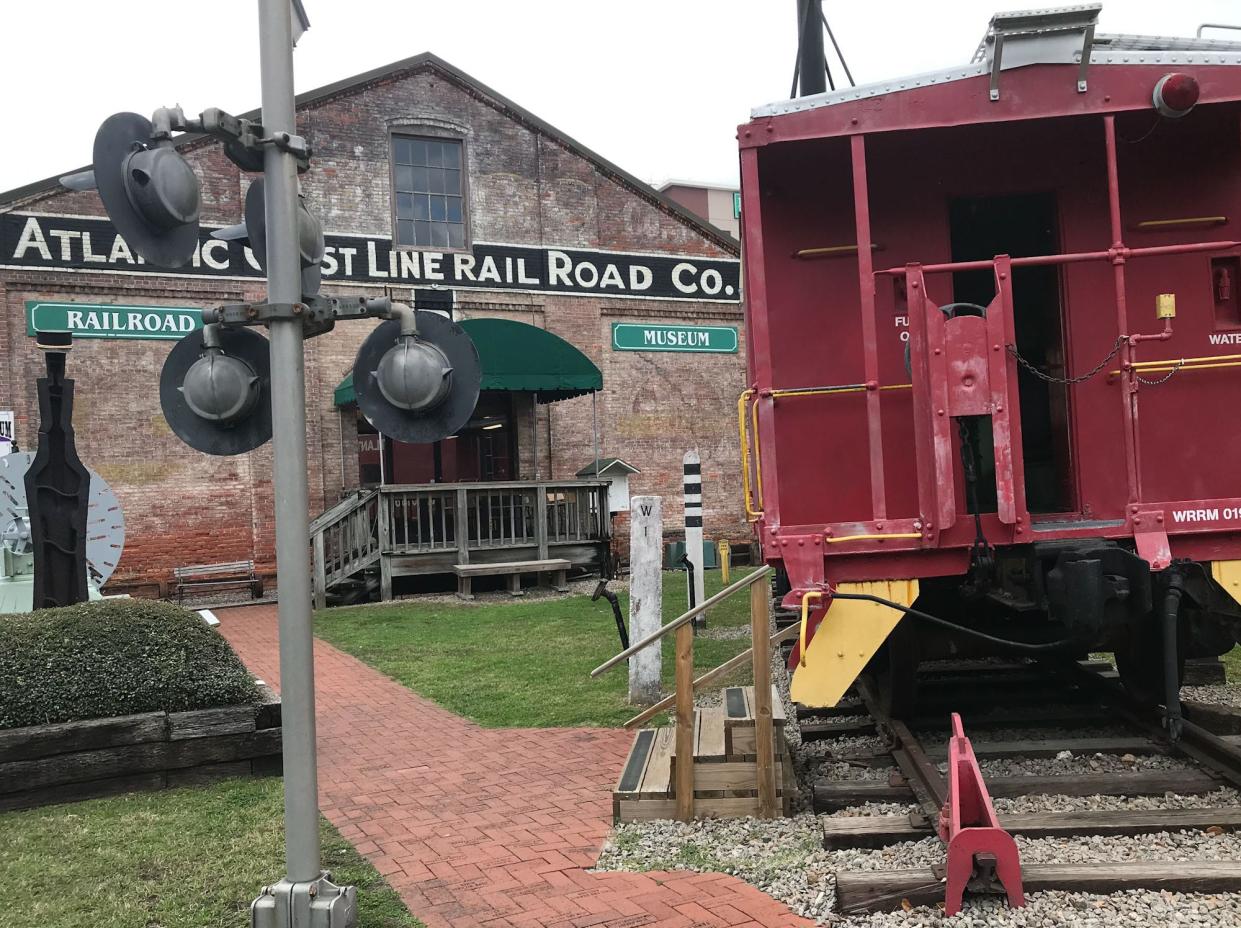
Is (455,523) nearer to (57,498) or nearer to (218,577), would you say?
(218,577)

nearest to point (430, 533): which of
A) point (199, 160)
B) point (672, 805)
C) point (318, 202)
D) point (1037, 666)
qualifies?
point (318, 202)

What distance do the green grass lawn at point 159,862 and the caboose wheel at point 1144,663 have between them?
4068 millimetres

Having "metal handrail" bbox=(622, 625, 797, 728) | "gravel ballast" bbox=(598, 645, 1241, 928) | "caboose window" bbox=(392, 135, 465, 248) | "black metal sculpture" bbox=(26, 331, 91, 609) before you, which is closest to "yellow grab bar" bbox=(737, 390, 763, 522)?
"metal handrail" bbox=(622, 625, 797, 728)

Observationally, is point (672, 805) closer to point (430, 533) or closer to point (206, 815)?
point (206, 815)

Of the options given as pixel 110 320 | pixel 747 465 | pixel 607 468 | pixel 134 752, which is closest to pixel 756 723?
pixel 747 465

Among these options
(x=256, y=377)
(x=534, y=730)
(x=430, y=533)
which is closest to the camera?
(x=256, y=377)

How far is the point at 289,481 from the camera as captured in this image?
3.46 meters

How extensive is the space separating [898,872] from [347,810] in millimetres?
3034

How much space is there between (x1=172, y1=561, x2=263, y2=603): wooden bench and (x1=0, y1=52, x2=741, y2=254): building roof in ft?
20.0

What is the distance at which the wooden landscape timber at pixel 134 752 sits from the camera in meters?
5.65

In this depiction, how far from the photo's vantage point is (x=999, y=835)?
3.72 meters

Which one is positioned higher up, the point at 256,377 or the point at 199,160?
the point at 199,160

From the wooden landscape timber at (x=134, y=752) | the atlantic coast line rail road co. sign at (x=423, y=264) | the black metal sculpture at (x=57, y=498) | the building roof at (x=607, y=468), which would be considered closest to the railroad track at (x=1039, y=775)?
the wooden landscape timber at (x=134, y=752)

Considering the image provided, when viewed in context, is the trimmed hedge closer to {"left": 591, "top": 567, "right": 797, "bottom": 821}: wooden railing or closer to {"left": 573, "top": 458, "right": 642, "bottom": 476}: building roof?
{"left": 591, "top": 567, "right": 797, "bottom": 821}: wooden railing
